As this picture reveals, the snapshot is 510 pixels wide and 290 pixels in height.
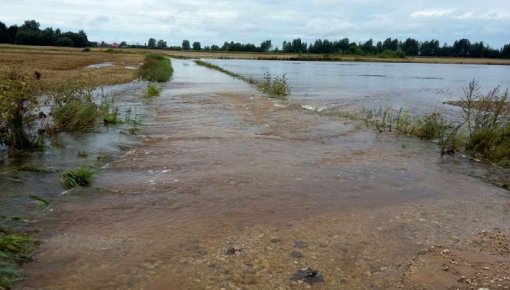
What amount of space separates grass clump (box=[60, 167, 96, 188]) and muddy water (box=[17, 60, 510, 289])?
13.8 inches

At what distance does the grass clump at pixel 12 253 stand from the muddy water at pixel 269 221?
0.15m

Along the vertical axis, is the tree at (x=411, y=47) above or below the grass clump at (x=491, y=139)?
above

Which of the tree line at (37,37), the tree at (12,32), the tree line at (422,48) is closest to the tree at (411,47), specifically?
the tree line at (422,48)

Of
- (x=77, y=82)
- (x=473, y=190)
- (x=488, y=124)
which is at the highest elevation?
(x=77, y=82)

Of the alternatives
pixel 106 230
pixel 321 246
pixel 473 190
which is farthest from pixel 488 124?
pixel 106 230

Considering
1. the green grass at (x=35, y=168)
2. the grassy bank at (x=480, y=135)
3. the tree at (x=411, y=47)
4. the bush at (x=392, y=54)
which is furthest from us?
the tree at (x=411, y=47)

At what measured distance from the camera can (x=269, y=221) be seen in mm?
7734

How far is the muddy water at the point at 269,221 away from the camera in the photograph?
5.79 m

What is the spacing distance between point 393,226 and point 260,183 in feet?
11.0

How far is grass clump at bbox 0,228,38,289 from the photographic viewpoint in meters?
5.38

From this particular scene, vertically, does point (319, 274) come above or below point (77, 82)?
below

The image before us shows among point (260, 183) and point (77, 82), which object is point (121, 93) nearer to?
point (77, 82)

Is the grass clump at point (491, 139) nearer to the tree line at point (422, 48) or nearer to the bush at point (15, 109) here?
the bush at point (15, 109)

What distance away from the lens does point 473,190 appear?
10.1m
